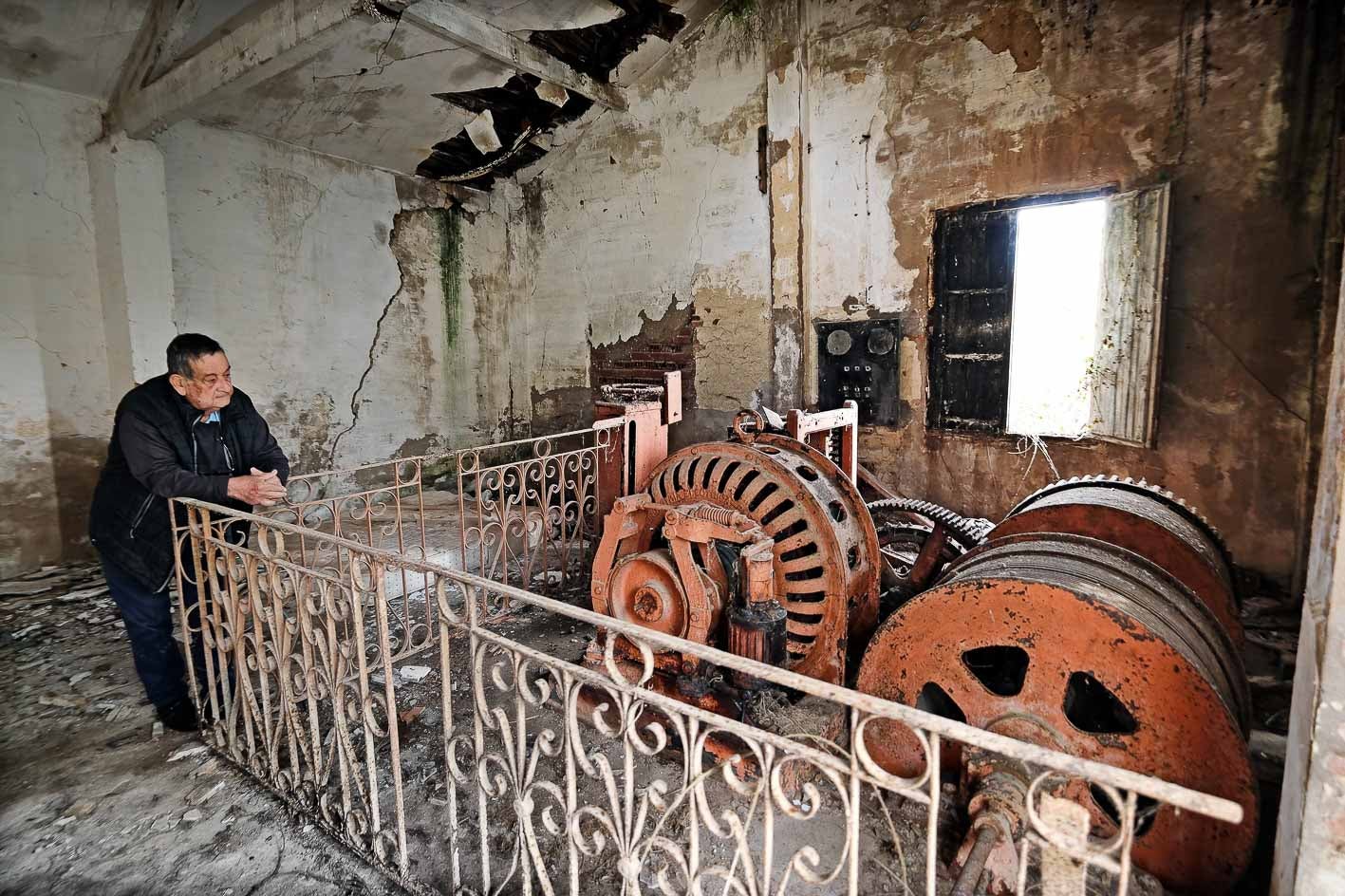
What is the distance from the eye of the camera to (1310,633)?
4.65ft

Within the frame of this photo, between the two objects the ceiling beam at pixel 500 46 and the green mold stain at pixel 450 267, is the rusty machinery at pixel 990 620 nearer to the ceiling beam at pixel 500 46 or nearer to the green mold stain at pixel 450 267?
the ceiling beam at pixel 500 46

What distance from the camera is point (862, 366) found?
19.1 ft

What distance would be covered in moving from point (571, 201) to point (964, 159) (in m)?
4.36

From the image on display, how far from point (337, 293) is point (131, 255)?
191cm

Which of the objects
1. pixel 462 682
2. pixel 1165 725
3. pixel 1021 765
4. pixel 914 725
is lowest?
pixel 462 682

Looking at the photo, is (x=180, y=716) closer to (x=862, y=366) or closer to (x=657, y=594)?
(x=657, y=594)

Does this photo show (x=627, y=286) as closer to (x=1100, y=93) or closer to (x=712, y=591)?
(x=1100, y=93)

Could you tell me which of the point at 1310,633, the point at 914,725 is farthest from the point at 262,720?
the point at 1310,633

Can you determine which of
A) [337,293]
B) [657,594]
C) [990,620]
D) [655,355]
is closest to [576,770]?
[657,594]

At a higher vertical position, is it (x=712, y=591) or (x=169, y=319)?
(x=169, y=319)

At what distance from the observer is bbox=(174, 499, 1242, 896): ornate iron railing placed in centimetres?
122

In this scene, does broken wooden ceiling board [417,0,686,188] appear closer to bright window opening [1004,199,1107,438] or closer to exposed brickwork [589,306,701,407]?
exposed brickwork [589,306,701,407]

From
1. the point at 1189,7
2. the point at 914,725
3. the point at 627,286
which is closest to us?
the point at 914,725

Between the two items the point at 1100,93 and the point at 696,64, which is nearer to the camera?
the point at 1100,93
